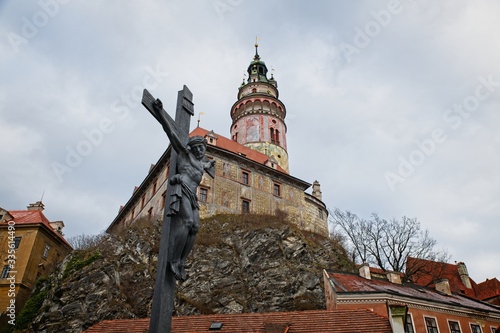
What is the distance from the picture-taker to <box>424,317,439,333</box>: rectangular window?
19781 millimetres

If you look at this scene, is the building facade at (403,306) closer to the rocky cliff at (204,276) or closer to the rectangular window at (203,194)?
the rocky cliff at (204,276)

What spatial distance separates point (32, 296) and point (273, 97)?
3433 cm

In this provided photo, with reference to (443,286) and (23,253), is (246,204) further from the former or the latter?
(23,253)

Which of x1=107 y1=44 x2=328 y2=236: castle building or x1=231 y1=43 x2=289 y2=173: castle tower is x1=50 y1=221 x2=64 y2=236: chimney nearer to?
x1=107 y1=44 x2=328 y2=236: castle building

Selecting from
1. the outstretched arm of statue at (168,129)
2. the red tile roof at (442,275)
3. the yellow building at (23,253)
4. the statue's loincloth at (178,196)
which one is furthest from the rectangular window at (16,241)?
the red tile roof at (442,275)

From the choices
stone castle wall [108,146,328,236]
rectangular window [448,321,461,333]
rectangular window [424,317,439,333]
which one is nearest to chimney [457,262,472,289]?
stone castle wall [108,146,328,236]

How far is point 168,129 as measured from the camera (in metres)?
5.17

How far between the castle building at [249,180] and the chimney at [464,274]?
15.8m

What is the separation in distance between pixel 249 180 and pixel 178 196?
30.3 meters

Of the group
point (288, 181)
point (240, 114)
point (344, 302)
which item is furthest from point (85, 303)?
point (240, 114)

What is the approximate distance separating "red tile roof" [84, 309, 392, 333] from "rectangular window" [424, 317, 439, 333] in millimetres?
6344

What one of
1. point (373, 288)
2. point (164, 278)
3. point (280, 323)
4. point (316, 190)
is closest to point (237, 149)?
point (316, 190)

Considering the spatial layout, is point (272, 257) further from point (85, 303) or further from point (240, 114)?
point (240, 114)

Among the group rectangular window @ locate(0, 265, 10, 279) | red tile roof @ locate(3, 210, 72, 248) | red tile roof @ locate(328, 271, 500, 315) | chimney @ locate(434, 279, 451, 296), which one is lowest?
red tile roof @ locate(328, 271, 500, 315)
